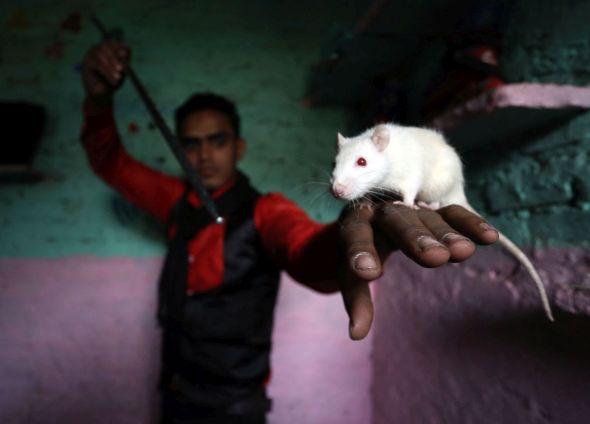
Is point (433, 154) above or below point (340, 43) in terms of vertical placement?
below

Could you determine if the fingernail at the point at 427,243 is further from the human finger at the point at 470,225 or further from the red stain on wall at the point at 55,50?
the red stain on wall at the point at 55,50

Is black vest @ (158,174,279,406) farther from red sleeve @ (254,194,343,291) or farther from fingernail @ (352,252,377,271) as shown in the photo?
fingernail @ (352,252,377,271)

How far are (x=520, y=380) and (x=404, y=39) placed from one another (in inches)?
27.5

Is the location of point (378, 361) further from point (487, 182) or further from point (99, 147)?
point (99, 147)

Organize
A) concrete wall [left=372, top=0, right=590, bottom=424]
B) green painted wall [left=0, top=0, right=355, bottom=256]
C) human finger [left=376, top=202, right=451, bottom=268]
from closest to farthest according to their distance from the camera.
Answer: human finger [left=376, top=202, right=451, bottom=268], concrete wall [left=372, top=0, right=590, bottom=424], green painted wall [left=0, top=0, right=355, bottom=256]

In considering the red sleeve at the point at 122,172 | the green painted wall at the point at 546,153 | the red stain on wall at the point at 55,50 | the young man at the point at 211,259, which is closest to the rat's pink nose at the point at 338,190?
the young man at the point at 211,259

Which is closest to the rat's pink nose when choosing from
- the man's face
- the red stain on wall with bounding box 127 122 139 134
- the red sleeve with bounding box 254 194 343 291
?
the red sleeve with bounding box 254 194 343 291

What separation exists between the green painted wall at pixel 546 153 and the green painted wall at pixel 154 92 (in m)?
0.52

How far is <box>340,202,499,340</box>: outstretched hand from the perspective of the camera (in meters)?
0.34

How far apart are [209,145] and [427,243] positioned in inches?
28.5


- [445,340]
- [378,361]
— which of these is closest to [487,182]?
[445,340]

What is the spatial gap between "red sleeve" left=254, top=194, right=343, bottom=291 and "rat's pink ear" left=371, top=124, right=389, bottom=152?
0.16 meters

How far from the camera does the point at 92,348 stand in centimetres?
110

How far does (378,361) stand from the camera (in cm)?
120
